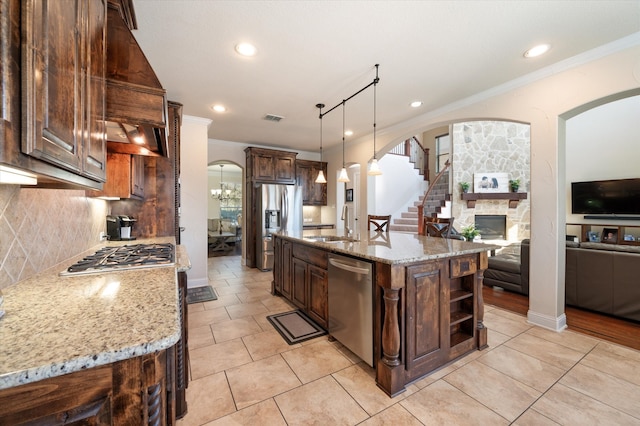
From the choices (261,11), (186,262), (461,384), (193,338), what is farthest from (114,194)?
(461,384)

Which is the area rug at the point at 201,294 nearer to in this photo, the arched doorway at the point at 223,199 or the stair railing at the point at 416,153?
the arched doorway at the point at 223,199

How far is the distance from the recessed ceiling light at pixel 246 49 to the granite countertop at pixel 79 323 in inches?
84.8

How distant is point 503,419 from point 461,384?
1.06ft

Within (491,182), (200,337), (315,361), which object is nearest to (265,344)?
(315,361)

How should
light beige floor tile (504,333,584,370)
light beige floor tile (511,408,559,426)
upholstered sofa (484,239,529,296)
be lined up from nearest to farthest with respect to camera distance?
light beige floor tile (511,408,559,426)
light beige floor tile (504,333,584,370)
upholstered sofa (484,239,529,296)

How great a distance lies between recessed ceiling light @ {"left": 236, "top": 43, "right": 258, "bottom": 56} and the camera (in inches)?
92.4

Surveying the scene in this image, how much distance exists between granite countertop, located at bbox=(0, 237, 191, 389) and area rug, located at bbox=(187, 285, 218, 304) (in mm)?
2559

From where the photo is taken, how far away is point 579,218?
5.94 metres

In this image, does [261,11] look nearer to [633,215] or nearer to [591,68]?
[591,68]

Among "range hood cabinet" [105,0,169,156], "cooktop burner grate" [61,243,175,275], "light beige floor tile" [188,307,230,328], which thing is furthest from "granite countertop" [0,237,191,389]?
"light beige floor tile" [188,307,230,328]

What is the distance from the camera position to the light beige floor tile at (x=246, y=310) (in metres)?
3.14

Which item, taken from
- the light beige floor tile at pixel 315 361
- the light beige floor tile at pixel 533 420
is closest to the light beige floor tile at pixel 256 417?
the light beige floor tile at pixel 315 361

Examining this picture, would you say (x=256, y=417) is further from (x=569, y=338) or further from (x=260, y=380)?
(x=569, y=338)

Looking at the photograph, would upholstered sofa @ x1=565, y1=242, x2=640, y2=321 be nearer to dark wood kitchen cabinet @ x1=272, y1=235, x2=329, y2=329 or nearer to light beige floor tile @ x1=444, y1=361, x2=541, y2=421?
light beige floor tile @ x1=444, y1=361, x2=541, y2=421
